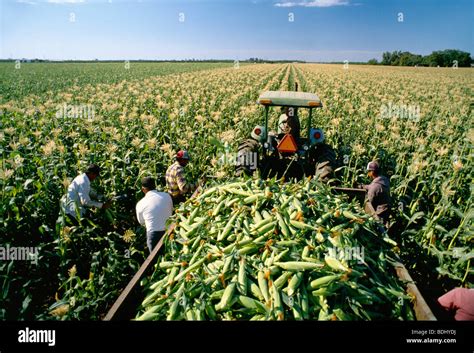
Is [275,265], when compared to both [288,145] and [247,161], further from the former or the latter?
[247,161]

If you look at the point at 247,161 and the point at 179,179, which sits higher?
the point at 247,161

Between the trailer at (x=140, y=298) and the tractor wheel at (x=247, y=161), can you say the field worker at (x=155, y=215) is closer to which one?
the trailer at (x=140, y=298)

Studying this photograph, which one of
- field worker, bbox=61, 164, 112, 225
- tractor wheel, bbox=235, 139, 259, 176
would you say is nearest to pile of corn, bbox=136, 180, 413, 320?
field worker, bbox=61, 164, 112, 225

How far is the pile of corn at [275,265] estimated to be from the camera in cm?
284

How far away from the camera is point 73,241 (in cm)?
479

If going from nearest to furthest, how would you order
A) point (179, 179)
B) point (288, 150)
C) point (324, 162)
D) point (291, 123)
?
point (179, 179), point (288, 150), point (324, 162), point (291, 123)

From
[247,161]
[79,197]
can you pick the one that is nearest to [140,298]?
[79,197]

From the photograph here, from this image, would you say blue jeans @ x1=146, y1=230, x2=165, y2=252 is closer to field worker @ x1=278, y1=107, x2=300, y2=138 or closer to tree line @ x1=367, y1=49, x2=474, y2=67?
field worker @ x1=278, y1=107, x2=300, y2=138

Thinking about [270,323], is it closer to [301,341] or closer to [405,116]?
[301,341]

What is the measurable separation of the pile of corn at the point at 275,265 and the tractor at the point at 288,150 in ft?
7.54

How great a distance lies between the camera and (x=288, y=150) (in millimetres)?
6117

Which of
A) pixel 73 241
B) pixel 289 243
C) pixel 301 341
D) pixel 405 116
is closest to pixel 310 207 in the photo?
pixel 289 243

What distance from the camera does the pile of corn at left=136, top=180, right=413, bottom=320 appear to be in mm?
2836

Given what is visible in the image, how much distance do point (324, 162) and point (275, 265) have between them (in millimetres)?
3715
